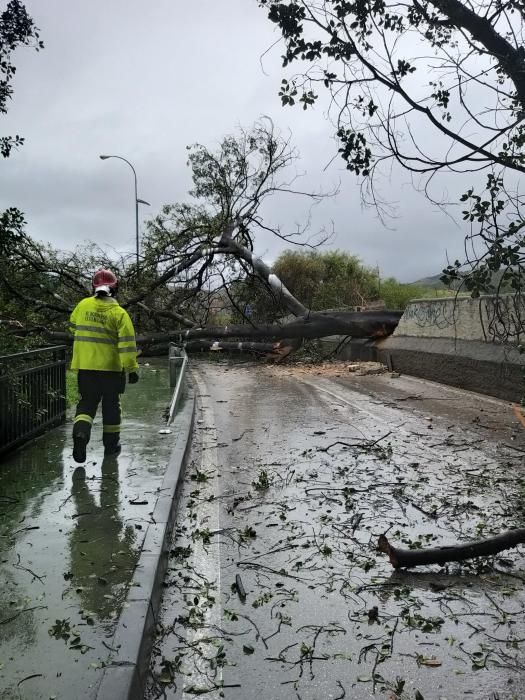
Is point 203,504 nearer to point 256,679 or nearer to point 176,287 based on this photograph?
point 256,679

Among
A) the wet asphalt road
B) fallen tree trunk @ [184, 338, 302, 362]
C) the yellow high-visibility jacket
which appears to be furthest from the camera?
fallen tree trunk @ [184, 338, 302, 362]

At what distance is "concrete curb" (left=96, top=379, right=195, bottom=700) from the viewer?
7.75ft

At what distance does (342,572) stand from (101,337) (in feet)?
11.2

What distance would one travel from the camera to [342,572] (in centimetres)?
365

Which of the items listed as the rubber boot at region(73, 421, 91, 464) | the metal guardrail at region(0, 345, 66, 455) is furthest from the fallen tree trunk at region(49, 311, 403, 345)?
the rubber boot at region(73, 421, 91, 464)

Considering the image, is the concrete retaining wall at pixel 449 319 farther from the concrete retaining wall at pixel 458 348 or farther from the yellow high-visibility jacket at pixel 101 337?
the yellow high-visibility jacket at pixel 101 337

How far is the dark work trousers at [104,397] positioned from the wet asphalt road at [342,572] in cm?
91

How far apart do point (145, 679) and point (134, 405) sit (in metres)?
7.09

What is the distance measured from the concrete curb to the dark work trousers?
1.31 metres

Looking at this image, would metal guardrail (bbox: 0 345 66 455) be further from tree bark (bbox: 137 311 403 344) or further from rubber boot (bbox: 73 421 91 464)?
tree bark (bbox: 137 311 403 344)

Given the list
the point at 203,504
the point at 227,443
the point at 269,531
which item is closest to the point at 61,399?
the point at 227,443

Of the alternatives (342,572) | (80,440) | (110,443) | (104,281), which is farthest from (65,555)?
(104,281)

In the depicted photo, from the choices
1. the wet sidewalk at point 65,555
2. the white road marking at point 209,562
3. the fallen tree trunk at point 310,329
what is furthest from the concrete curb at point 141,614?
the fallen tree trunk at point 310,329

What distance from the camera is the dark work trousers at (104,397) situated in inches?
229
